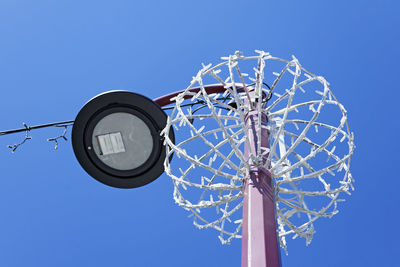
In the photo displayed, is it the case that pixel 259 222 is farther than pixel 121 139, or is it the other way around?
pixel 121 139

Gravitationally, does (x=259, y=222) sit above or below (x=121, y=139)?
below

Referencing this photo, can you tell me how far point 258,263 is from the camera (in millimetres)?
3461

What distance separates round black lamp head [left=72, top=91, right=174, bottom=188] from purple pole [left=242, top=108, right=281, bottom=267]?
124cm

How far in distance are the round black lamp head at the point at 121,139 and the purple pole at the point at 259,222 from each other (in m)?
1.24

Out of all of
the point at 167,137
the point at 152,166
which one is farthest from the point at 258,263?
the point at 152,166

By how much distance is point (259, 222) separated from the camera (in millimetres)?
3820

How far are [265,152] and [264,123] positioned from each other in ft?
2.60

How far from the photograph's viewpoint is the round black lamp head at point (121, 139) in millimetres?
5285

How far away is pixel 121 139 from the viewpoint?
214 inches

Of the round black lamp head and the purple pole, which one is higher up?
the round black lamp head

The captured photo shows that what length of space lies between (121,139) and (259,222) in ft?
7.16

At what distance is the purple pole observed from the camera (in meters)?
3.54

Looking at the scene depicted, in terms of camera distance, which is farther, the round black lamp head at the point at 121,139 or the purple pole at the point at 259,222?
the round black lamp head at the point at 121,139

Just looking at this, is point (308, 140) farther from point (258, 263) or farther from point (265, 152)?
point (258, 263)
